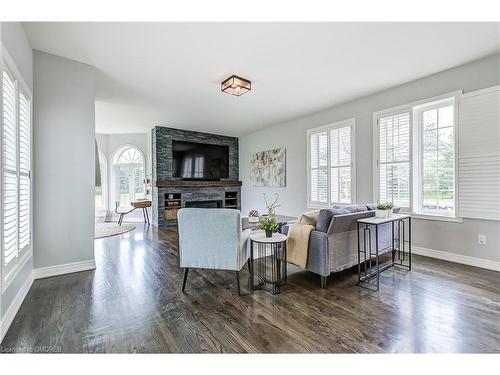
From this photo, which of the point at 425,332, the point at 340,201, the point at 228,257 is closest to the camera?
the point at 425,332

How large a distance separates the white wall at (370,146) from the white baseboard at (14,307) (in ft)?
14.6

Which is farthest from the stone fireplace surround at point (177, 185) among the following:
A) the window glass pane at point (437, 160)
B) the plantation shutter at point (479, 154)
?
the plantation shutter at point (479, 154)

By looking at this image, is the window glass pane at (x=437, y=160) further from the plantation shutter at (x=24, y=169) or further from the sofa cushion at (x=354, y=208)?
the plantation shutter at (x=24, y=169)

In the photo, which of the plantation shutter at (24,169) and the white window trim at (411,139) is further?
the white window trim at (411,139)

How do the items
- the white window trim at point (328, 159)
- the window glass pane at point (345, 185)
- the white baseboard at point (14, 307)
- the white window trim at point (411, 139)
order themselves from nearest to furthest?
the white baseboard at point (14, 307) < the white window trim at point (411, 139) < the white window trim at point (328, 159) < the window glass pane at point (345, 185)

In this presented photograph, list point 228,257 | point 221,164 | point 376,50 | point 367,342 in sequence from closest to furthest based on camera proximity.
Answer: point 367,342, point 228,257, point 376,50, point 221,164

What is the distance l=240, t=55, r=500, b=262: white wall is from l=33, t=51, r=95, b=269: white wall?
3.35m

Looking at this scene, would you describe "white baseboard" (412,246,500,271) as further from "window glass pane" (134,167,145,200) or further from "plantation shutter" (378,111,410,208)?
"window glass pane" (134,167,145,200)

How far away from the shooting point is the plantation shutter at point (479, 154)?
302 centimetres

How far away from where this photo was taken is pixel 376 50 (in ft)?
9.44

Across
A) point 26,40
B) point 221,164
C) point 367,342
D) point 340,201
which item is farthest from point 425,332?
point 221,164

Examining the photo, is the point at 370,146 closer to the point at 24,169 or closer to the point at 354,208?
the point at 354,208
